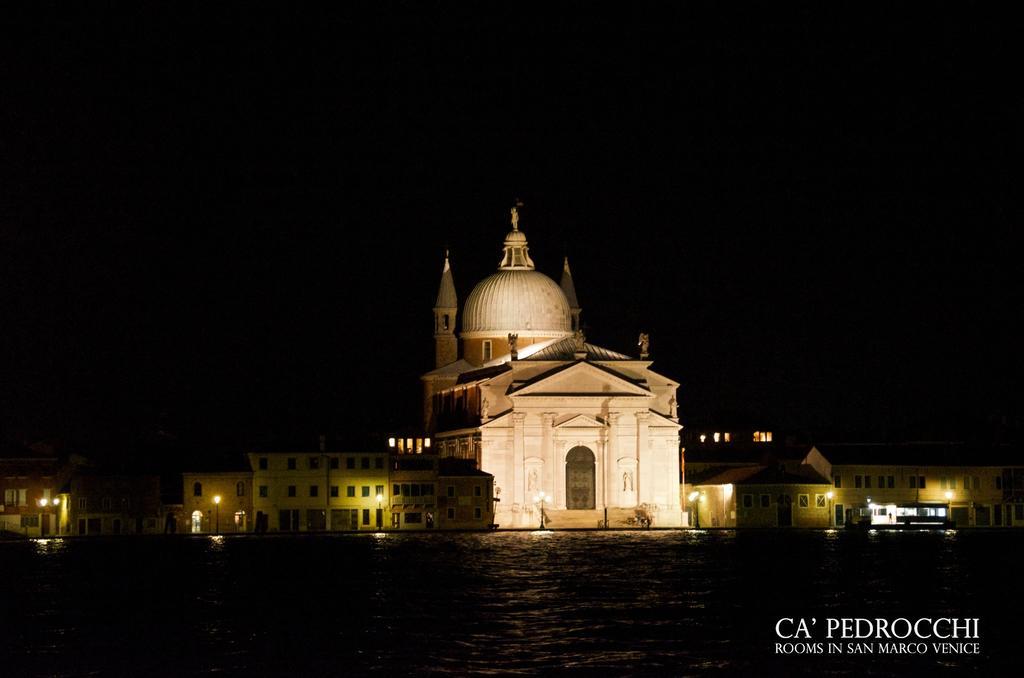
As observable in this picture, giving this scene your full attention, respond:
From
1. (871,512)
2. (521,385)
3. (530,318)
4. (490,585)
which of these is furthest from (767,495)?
(490,585)

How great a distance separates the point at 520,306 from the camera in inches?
4985

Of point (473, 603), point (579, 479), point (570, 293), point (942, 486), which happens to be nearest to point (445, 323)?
point (570, 293)

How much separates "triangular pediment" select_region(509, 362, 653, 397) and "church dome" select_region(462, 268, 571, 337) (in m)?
13.9

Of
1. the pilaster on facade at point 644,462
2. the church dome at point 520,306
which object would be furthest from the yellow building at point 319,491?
the church dome at point 520,306

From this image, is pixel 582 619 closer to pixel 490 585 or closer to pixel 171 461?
pixel 490 585

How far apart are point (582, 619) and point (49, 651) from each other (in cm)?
1221

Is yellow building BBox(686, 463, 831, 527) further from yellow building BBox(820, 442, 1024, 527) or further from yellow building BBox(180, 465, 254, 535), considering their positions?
yellow building BBox(180, 465, 254, 535)

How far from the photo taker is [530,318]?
415 feet

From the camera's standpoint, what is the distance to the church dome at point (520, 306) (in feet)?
415

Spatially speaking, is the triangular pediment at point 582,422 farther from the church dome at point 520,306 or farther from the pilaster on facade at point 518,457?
the church dome at point 520,306

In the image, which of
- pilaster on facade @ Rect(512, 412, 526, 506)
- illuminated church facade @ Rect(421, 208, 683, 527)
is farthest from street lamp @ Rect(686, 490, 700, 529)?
pilaster on facade @ Rect(512, 412, 526, 506)

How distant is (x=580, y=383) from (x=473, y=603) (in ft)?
183

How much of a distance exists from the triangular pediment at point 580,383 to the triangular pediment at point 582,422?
1.15m

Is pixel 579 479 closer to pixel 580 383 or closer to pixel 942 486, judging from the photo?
pixel 580 383
